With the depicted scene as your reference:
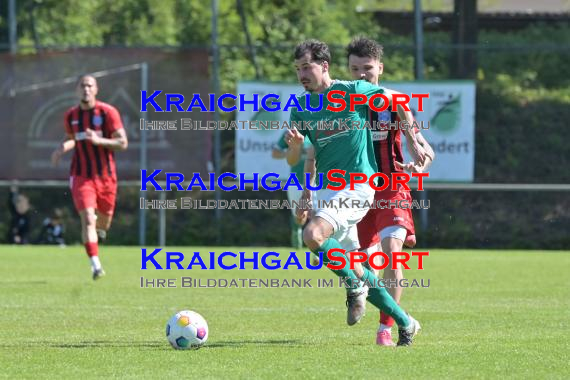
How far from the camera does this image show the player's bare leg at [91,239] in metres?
12.7

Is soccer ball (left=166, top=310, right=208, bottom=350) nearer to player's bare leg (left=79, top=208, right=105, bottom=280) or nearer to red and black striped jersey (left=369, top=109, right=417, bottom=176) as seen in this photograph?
red and black striped jersey (left=369, top=109, right=417, bottom=176)

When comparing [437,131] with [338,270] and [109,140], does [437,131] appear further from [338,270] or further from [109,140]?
[338,270]

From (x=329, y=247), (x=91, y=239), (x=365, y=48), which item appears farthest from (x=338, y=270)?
(x=91, y=239)

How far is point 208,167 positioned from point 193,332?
13546 mm

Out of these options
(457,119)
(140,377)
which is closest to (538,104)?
(457,119)

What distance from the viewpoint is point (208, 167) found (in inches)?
818

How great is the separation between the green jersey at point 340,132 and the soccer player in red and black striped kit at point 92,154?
214 inches

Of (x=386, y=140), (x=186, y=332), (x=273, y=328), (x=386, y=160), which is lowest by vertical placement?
(x=273, y=328)

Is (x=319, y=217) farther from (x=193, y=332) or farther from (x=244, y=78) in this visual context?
(x=244, y=78)

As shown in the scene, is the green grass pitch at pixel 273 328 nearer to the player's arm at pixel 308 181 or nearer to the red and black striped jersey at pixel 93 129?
the player's arm at pixel 308 181

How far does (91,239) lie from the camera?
12688 mm

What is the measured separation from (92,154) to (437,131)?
877cm

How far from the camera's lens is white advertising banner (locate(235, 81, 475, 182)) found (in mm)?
20469

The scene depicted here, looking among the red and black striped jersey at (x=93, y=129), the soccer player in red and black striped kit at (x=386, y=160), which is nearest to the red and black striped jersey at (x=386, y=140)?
the soccer player in red and black striped kit at (x=386, y=160)
